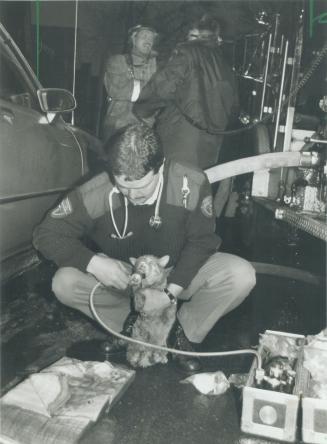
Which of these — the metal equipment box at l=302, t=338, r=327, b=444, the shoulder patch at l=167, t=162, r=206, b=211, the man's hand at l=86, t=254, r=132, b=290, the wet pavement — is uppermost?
the shoulder patch at l=167, t=162, r=206, b=211

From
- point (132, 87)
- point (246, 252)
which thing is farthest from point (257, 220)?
point (132, 87)

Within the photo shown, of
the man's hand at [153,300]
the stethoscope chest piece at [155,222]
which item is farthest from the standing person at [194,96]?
the man's hand at [153,300]

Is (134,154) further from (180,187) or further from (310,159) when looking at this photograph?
(310,159)

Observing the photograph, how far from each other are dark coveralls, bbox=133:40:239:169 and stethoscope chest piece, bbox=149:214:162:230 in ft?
3.57

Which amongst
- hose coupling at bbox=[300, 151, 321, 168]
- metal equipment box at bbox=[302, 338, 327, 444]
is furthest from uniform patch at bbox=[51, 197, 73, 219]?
hose coupling at bbox=[300, 151, 321, 168]

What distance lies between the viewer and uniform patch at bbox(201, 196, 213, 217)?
2309mm

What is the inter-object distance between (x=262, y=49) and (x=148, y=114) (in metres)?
1.62

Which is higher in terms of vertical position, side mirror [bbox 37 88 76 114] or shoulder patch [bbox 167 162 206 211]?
side mirror [bbox 37 88 76 114]

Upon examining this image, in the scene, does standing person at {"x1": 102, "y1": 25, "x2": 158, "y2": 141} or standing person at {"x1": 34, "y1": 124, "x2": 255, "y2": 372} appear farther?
standing person at {"x1": 102, "y1": 25, "x2": 158, "y2": 141}

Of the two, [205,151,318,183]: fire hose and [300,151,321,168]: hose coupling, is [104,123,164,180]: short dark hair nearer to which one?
[205,151,318,183]: fire hose

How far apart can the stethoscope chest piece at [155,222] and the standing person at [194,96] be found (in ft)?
4.41

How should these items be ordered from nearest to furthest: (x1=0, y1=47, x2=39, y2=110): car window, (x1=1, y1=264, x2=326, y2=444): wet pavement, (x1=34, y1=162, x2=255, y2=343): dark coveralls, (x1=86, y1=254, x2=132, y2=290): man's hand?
(x1=1, y1=264, x2=326, y2=444): wet pavement → (x1=86, y1=254, x2=132, y2=290): man's hand → (x1=34, y1=162, x2=255, y2=343): dark coveralls → (x1=0, y1=47, x2=39, y2=110): car window

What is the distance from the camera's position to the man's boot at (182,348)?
226cm

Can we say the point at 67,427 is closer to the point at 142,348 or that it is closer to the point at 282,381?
the point at 142,348
